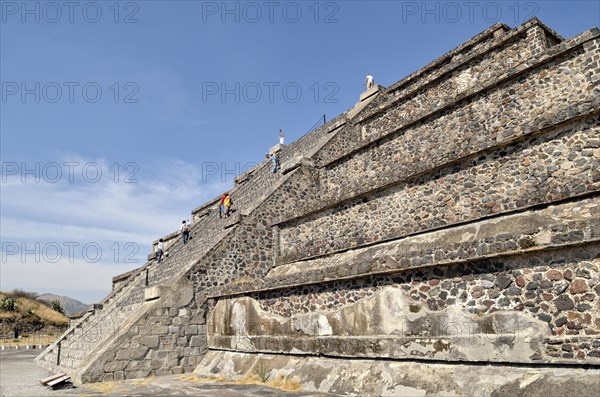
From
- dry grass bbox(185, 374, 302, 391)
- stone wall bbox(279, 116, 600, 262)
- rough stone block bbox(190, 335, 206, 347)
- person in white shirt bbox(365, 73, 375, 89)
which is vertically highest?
person in white shirt bbox(365, 73, 375, 89)

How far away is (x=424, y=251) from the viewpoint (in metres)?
7.61

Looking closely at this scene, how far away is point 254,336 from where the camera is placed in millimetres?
10836

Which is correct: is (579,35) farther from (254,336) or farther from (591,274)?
(254,336)

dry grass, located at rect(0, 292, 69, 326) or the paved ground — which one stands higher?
dry grass, located at rect(0, 292, 69, 326)

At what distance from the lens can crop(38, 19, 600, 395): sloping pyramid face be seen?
6320mm

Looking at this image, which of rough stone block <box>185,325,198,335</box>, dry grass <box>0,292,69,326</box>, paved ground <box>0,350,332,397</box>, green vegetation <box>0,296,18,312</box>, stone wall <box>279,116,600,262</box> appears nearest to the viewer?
stone wall <box>279,116,600,262</box>

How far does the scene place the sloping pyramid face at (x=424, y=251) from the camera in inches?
249

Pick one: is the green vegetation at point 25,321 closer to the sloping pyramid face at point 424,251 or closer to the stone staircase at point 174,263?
the stone staircase at point 174,263

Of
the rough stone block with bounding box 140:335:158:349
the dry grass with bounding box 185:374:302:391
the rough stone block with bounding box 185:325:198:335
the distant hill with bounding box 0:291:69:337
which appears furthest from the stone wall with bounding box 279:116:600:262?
the distant hill with bounding box 0:291:69:337

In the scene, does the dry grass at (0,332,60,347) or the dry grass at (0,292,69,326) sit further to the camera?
the dry grass at (0,292,69,326)

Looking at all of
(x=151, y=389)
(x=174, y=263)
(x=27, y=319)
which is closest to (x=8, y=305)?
(x=27, y=319)

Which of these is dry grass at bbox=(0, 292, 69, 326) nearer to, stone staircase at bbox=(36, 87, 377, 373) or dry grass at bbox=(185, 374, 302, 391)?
stone staircase at bbox=(36, 87, 377, 373)

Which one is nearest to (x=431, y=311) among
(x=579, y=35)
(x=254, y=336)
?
(x=254, y=336)

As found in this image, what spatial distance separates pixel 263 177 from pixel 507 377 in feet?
49.1
